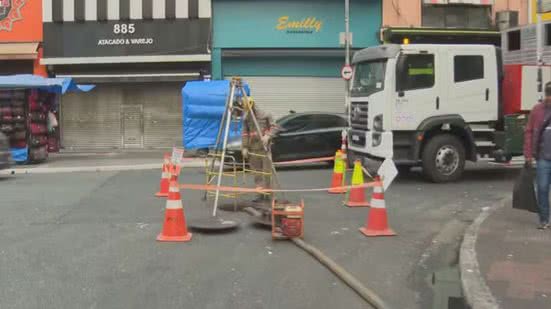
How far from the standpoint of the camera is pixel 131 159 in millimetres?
20688

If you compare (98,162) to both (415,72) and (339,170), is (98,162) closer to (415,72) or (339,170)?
(339,170)

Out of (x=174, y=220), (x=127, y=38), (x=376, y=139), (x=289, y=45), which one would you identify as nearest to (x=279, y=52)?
(x=289, y=45)

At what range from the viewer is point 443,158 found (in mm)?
12922

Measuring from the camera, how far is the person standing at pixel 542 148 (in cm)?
792

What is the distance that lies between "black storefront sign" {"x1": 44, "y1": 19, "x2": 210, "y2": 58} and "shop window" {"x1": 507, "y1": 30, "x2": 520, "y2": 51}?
43.1ft

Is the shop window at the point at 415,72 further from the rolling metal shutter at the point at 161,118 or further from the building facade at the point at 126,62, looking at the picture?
the rolling metal shutter at the point at 161,118

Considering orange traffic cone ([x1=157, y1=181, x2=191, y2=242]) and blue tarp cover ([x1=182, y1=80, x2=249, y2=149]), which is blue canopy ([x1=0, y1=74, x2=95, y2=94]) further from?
orange traffic cone ([x1=157, y1=181, x2=191, y2=242])

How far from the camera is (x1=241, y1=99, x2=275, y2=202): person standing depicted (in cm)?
1005

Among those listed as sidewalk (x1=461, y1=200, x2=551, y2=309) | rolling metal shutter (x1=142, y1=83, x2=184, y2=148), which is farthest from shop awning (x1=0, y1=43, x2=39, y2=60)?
sidewalk (x1=461, y1=200, x2=551, y2=309)

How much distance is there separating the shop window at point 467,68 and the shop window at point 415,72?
54 cm

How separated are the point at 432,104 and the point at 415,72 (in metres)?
0.73

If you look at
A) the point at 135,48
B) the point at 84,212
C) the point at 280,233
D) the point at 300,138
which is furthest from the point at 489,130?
the point at 135,48

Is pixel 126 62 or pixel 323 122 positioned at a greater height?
pixel 126 62

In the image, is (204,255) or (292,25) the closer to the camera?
(204,255)
